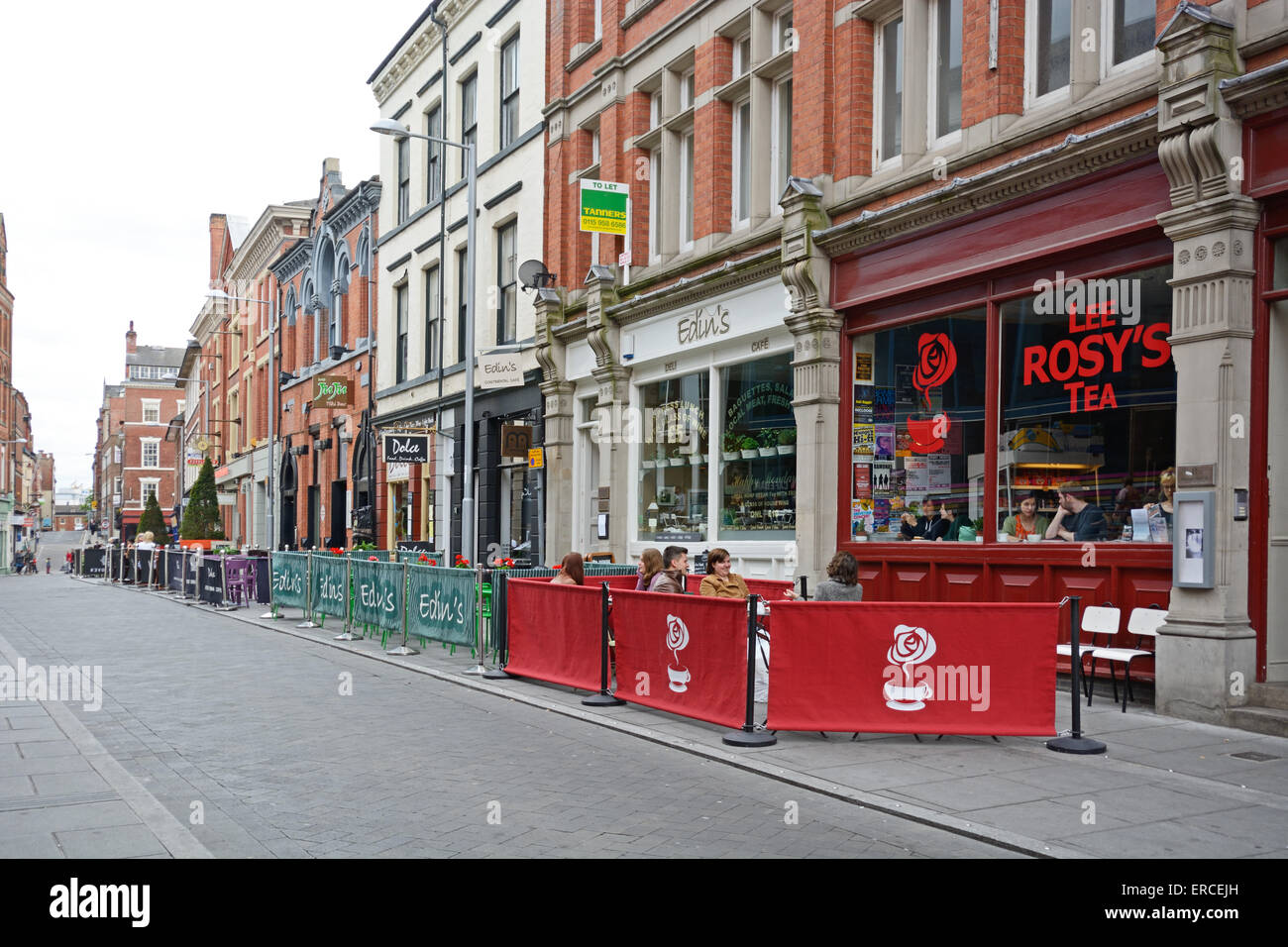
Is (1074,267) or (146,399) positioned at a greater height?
(146,399)

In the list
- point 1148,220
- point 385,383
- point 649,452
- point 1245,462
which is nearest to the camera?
point 1245,462

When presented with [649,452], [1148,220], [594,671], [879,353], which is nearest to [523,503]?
[649,452]

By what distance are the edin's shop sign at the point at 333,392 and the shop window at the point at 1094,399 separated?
26.0 m

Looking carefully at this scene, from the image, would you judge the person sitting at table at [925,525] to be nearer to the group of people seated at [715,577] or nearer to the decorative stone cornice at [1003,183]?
the group of people seated at [715,577]

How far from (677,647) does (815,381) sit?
5834 mm

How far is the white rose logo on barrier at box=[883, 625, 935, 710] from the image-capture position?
8.92 meters

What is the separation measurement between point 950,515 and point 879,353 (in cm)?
239

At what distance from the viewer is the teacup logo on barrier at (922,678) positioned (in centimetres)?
891

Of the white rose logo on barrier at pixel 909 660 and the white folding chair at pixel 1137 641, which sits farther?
the white folding chair at pixel 1137 641

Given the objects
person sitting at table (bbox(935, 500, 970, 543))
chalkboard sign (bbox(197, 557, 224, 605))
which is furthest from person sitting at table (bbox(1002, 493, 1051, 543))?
chalkboard sign (bbox(197, 557, 224, 605))

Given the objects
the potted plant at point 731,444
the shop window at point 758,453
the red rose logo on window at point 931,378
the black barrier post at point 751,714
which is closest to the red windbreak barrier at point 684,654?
the black barrier post at point 751,714

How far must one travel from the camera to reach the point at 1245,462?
980 centimetres

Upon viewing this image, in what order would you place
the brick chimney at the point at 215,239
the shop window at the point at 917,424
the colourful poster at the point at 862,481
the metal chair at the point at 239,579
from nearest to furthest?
the shop window at the point at 917,424
the colourful poster at the point at 862,481
the metal chair at the point at 239,579
the brick chimney at the point at 215,239

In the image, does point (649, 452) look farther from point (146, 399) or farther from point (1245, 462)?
point (146, 399)
